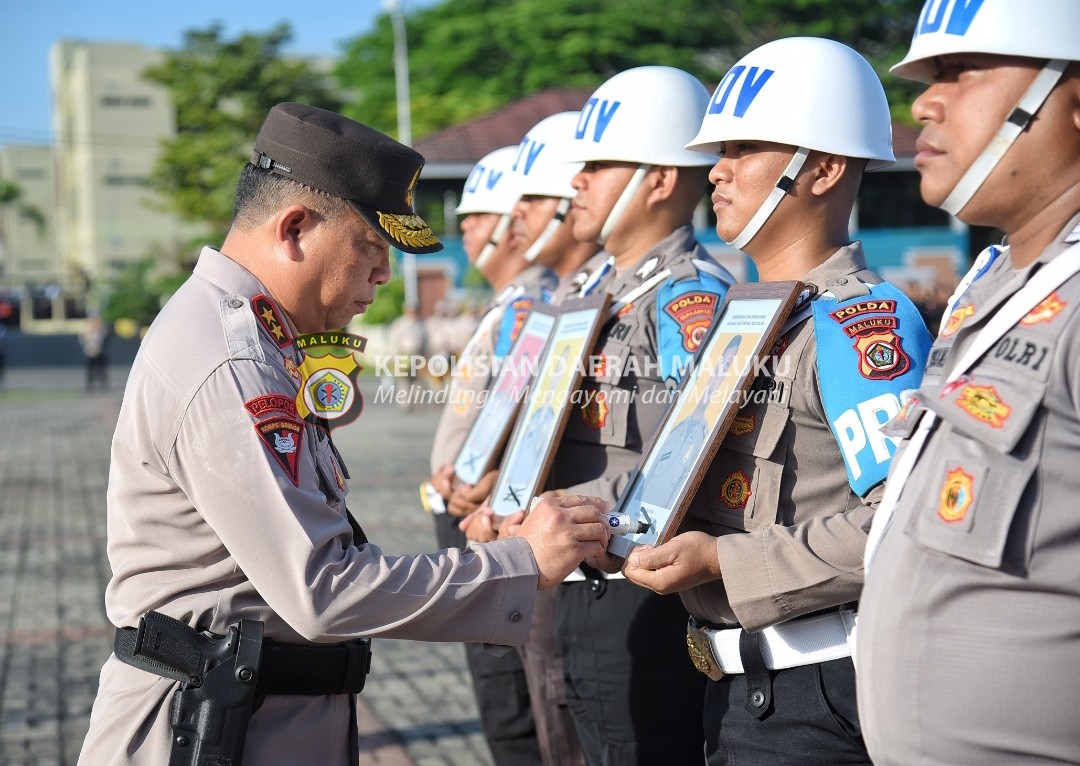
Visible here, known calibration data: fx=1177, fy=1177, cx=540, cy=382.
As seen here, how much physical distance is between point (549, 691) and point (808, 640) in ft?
5.65

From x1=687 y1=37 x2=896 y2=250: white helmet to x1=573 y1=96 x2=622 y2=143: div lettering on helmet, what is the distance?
35.3 inches

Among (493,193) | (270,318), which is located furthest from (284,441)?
(493,193)

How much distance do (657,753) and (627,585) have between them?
1.59 ft

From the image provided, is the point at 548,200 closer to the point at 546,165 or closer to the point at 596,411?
the point at 546,165

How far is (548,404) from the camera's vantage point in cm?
359

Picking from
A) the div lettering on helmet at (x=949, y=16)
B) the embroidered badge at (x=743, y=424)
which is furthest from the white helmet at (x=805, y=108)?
the div lettering on helmet at (x=949, y=16)

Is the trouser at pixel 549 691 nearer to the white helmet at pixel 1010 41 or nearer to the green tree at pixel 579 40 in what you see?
the white helmet at pixel 1010 41

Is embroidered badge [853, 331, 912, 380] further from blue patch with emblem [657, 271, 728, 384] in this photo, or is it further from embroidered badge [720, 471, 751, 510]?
blue patch with emblem [657, 271, 728, 384]

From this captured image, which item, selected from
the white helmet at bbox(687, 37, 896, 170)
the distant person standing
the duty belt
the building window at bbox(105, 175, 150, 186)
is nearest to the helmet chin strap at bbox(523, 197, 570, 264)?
the white helmet at bbox(687, 37, 896, 170)

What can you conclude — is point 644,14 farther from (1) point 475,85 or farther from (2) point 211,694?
(2) point 211,694

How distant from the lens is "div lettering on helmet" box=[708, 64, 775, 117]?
9.39ft

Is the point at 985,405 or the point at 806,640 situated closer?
the point at 985,405

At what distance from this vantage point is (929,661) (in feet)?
5.90

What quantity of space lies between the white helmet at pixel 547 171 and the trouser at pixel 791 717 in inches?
105
